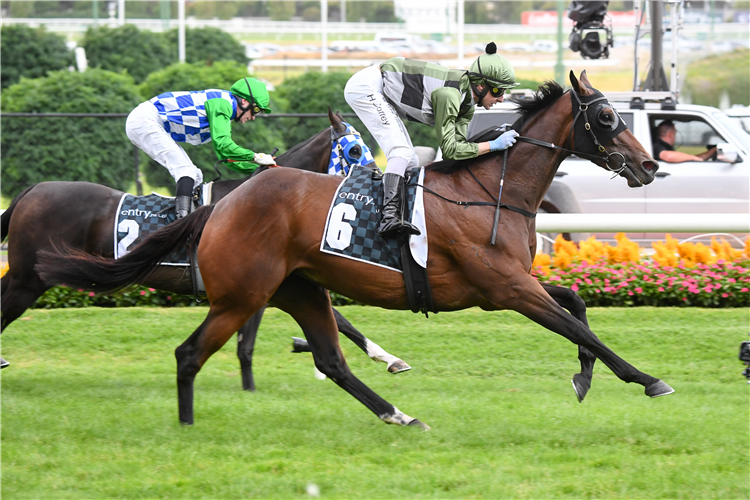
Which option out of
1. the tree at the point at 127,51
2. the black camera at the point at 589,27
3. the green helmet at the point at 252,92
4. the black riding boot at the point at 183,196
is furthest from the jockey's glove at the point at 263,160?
the tree at the point at 127,51

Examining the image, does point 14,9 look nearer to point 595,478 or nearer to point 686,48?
point 686,48

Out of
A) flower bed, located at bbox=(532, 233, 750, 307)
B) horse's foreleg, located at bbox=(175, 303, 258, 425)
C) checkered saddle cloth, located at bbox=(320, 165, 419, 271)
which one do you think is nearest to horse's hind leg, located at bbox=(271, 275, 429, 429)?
horse's foreleg, located at bbox=(175, 303, 258, 425)

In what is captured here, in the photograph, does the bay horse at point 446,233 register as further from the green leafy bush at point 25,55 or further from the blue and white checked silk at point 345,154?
the green leafy bush at point 25,55

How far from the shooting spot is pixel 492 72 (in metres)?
4.54

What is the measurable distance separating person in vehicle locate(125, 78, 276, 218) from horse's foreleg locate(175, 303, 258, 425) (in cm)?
121

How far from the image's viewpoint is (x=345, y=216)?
450cm

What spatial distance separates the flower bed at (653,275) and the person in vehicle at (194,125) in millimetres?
3092

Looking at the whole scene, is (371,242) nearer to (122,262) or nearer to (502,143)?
(502,143)

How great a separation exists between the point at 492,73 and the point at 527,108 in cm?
34

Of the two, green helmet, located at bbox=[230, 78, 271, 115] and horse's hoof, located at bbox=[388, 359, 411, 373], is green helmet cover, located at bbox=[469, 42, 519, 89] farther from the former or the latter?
horse's hoof, located at bbox=[388, 359, 411, 373]

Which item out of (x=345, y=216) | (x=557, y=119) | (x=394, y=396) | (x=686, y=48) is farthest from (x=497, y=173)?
(x=686, y=48)

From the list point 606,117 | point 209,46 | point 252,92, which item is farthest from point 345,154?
point 209,46

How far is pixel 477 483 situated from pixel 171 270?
2.68 metres

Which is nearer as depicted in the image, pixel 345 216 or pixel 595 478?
pixel 595 478
